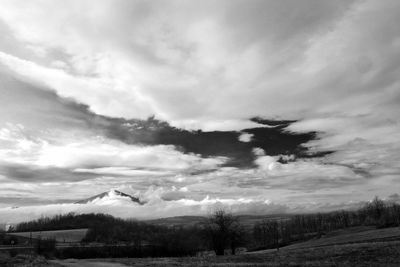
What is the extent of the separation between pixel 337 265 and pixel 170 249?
97.6 meters

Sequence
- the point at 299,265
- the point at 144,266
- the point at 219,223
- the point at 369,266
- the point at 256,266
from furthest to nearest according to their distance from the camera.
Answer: the point at 219,223 < the point at 144,266 < the point at 256,266 < the point at 299,265 < the point at 369,266

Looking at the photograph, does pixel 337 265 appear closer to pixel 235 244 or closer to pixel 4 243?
pixel 235 244

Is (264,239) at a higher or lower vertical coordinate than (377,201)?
lower

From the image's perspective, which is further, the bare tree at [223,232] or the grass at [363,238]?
the bare tree at [223,232]

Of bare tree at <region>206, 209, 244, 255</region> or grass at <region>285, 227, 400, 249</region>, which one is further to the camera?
bare tree at <region>206, 209, 244, 255</region>

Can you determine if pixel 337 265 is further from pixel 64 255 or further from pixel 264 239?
pixel 264 239

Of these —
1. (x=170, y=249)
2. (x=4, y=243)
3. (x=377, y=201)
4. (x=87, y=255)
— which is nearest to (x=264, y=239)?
(x=377, y=201)

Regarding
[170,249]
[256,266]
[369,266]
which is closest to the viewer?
[369,266]

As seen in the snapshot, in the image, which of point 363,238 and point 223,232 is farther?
point 223,232

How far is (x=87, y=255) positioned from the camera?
4628 inches

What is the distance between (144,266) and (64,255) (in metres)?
85.7

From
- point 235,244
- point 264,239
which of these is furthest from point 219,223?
point 264,239

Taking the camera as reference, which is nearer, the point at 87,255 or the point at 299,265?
the point at 299,265

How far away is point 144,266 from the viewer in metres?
46.9
